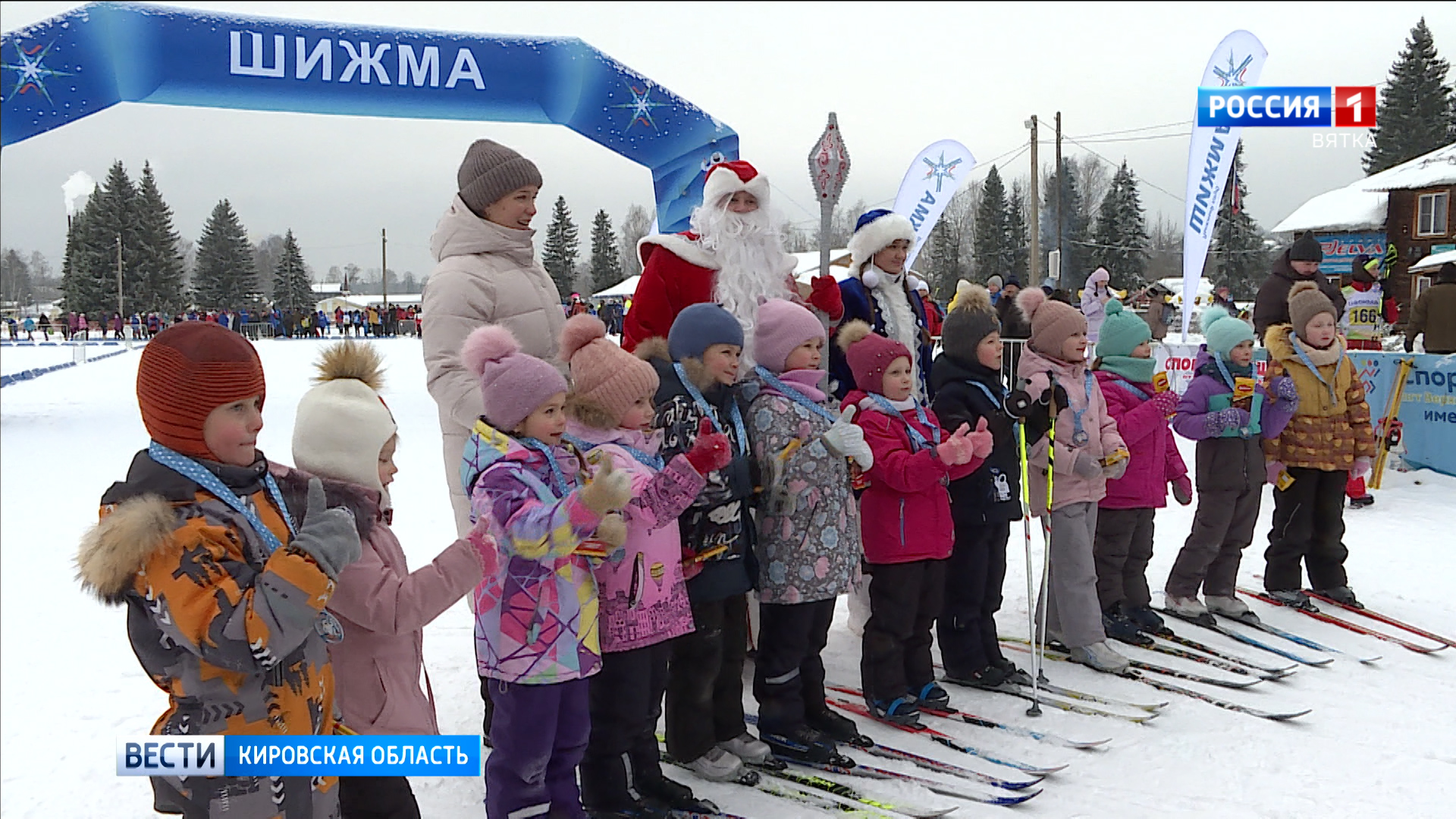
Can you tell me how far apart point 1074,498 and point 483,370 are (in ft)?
10.2

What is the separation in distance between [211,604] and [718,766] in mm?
2167

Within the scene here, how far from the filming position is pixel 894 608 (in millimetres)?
4121

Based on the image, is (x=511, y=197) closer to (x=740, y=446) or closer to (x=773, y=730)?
(x=740, y=446)

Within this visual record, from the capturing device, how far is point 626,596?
10.5ft

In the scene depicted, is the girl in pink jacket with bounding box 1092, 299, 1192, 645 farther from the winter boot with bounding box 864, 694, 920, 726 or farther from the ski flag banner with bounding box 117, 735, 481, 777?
the ski flag banner with bounding box 117, 735, 481, 777

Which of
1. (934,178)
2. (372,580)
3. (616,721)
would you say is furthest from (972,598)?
(934,178)

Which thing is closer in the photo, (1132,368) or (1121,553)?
(1132,368)

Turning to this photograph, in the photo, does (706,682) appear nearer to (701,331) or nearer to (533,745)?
(533,745)

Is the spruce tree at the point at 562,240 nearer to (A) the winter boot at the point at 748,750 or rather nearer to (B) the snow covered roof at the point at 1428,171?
(B) the snow covered roof at the point at 1428,171

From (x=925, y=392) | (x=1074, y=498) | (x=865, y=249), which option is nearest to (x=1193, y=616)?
(x=1074, y=498)

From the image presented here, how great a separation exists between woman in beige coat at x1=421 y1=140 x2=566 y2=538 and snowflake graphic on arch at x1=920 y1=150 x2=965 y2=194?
10280 mm

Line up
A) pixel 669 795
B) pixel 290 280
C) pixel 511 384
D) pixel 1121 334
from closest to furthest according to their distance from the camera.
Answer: pixel 511 384, pixel 669 795, pixel 1121 334, pixel 290 280

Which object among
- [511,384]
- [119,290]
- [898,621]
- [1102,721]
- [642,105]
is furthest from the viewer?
[119,290]

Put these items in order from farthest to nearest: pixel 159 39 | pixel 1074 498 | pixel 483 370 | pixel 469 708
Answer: pixel 159 39
pixel 1074 498
pixel 469 708
pixel 483 370
